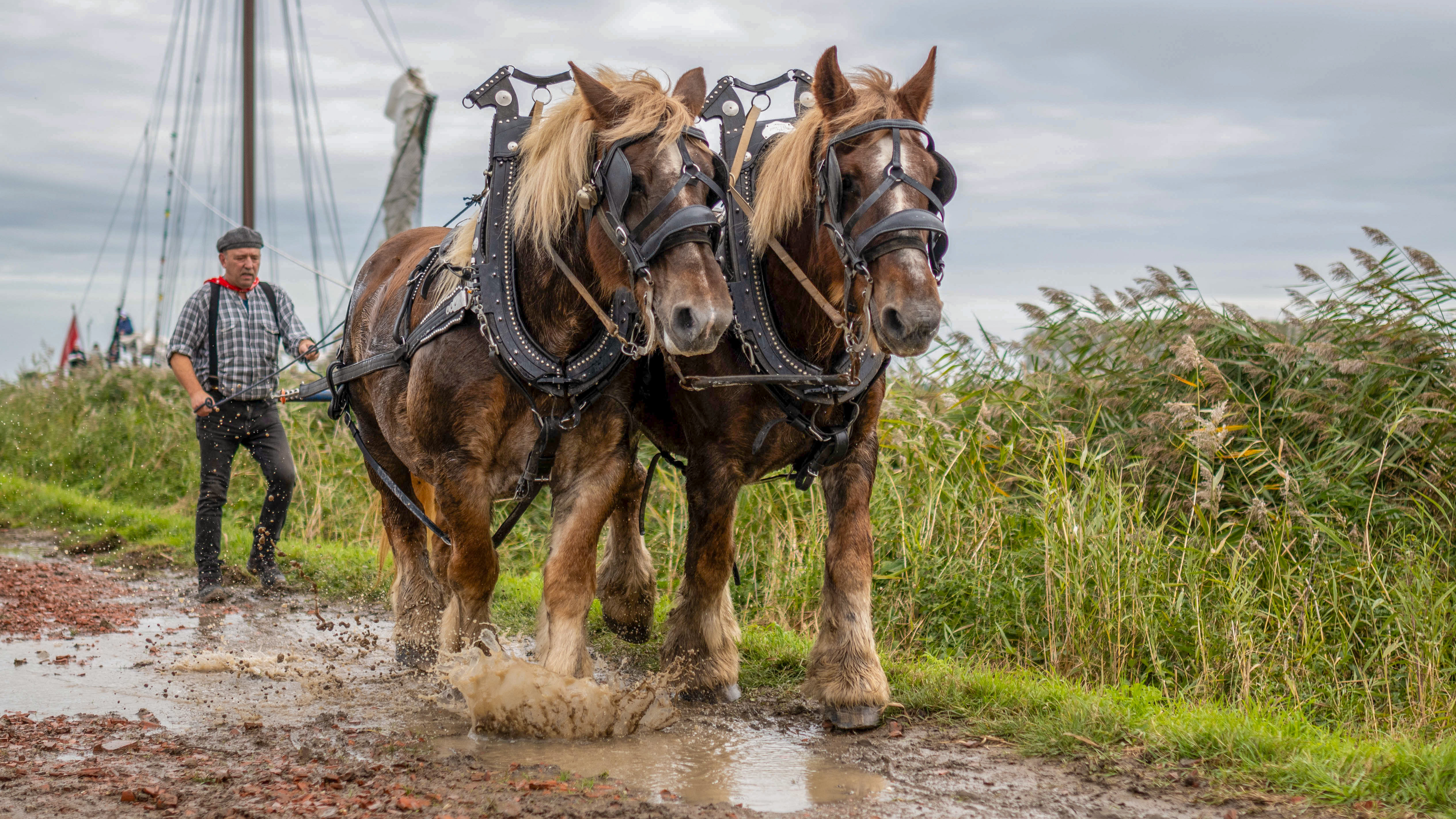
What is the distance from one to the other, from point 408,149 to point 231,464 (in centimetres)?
536

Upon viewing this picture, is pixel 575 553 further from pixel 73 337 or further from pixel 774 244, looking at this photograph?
pixel 73 337

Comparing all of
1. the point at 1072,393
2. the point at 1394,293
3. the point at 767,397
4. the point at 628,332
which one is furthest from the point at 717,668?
the point at 1394,293

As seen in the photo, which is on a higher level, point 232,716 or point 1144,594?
point 1144,594

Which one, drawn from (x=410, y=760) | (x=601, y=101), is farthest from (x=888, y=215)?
(x=410, y=760)

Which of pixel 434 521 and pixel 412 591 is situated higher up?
pixel 434 521

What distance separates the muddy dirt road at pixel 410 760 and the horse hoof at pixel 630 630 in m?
0.78

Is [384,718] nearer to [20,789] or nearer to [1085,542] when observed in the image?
[20,789]

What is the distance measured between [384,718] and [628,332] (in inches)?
64.8

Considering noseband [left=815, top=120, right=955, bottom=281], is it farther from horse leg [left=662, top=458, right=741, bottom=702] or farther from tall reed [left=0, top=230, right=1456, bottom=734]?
tall reed [left=0, top=230, right=1456, bottom=734]

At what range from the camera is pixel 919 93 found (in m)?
3.62

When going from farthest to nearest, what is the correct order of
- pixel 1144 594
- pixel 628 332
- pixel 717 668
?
1. pixel 1144 594
2. pixel 717 668
3. pixel 628 332

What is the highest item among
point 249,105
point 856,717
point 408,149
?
point 249,105

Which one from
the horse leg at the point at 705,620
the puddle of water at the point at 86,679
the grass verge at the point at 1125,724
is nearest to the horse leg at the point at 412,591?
the grass verge at the point at 1125,724

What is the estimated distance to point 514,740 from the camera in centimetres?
362
